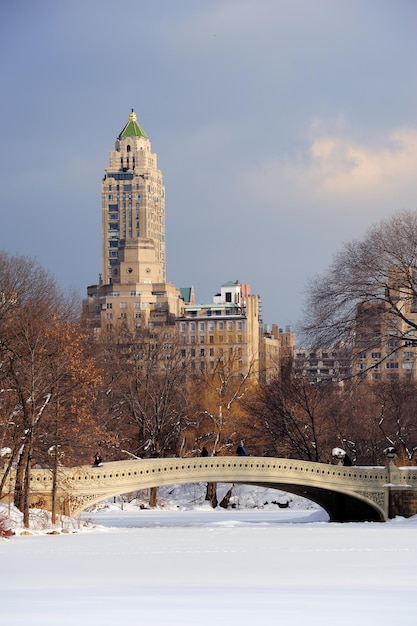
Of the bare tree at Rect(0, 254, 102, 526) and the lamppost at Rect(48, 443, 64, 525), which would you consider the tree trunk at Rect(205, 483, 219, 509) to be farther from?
the lamppost at Rect(48, 443, 64, 525)

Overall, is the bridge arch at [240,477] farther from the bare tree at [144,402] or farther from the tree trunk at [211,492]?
the bare tree at [144,402]

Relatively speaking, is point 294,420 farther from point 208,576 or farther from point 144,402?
point 208,576

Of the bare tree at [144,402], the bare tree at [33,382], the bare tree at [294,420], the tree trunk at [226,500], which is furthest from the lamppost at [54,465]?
the tree trunk at [226,500]

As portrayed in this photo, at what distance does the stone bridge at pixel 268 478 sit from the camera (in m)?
53.6

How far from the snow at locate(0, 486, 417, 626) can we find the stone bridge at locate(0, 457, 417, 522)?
3.18 m

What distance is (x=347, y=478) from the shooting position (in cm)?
5919

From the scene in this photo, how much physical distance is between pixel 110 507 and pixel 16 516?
3252 centimetres

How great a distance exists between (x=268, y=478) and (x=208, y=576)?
1061 inches

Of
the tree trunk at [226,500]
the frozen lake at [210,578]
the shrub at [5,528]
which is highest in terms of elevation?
the tree trunk at [226,500]

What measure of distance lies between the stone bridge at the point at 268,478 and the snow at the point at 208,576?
10.4 feet

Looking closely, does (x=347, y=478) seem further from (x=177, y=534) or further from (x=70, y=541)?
(x=70, y=541)

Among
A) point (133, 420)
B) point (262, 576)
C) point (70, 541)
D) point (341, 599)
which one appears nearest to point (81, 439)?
point (70, 541)

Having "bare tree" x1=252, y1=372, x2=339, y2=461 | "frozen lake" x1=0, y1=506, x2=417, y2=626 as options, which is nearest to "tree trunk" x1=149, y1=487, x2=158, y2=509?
"bare tree" x1=252, y1=372, x2=339, y2=461

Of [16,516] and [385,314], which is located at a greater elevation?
[385,314]
